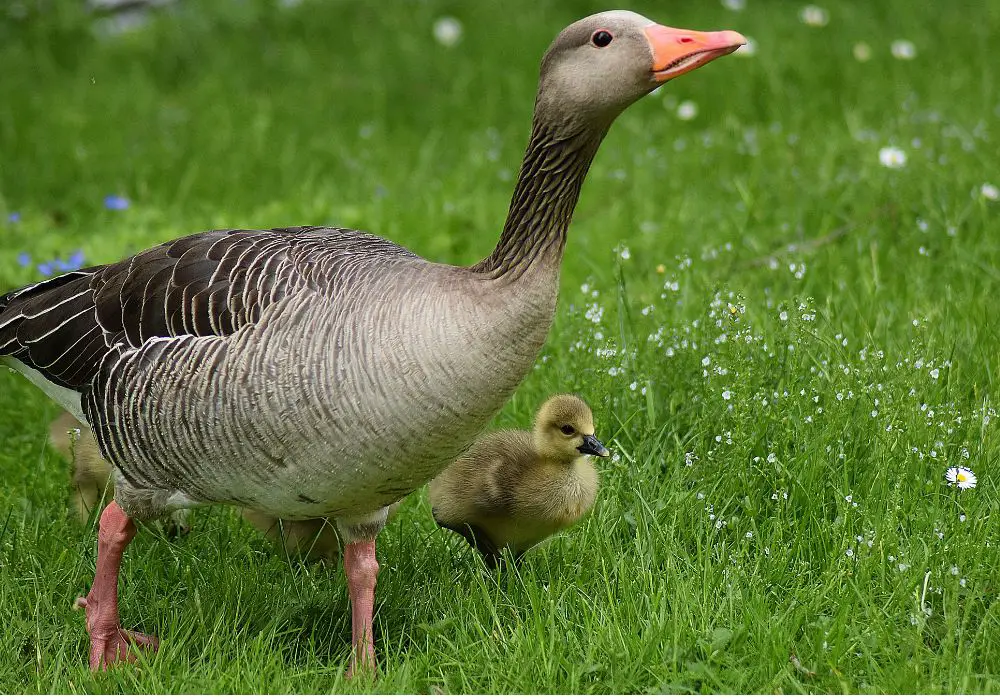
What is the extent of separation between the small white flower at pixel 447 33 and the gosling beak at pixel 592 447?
7.22m

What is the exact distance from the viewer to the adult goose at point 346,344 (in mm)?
3531

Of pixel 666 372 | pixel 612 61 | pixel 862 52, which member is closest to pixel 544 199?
pixel 612 61

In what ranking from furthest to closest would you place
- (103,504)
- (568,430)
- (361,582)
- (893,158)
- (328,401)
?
(893,158) → (103,504) → (568,430) → (361,582) → (328,401)

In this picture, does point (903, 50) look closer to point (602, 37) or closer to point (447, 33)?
point (447, 33)

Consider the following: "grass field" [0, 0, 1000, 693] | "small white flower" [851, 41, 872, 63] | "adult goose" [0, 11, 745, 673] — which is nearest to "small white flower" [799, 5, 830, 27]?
"grass field" [0, 0, 1000, 693]

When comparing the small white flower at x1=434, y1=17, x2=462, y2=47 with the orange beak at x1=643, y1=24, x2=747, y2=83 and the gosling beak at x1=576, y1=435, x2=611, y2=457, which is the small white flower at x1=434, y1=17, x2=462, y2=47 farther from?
the orange beak at x1=643, y1=24, x2=747, y2=83

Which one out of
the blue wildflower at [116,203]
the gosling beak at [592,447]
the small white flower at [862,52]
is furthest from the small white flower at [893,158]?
the blue wildflower at [116,203]

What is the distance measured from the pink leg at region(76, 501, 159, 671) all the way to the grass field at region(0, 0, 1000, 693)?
0.52 ft

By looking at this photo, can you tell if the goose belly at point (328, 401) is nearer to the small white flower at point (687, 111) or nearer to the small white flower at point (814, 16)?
the small white flower at point (687, 111)

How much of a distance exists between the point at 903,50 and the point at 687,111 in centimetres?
184

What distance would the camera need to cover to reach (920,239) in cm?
646

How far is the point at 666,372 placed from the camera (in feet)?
16.6

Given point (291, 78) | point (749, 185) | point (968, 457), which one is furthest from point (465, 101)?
point (968, 457)

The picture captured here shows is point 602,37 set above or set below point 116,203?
above
